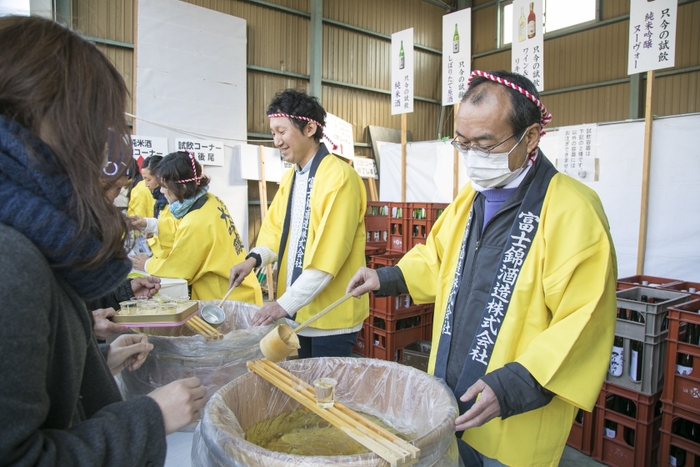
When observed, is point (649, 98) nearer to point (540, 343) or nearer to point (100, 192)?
point (540, 343)

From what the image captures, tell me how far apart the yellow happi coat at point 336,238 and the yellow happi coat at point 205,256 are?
63 centimetres

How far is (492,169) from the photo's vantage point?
1318mm

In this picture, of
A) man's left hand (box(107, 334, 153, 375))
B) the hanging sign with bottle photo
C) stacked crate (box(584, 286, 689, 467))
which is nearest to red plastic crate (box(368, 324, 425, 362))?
stacked crate (box(584, 286, 689, 467))

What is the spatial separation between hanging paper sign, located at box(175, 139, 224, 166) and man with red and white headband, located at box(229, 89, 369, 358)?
4.87 m

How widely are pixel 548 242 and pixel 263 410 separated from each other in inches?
35.4

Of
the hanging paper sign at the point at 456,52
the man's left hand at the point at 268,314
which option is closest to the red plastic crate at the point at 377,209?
the hanging paper sign at the point at 456,52

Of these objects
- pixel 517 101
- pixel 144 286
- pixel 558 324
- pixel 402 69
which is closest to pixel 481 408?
pixel 558 324

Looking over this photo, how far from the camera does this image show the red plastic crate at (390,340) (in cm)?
390

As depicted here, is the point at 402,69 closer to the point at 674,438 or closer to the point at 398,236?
the point at 398,236

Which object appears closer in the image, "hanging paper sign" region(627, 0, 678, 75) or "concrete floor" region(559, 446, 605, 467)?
"concrete floor" region(559, 446, 605, 467)

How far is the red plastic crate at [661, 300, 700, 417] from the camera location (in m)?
2.26

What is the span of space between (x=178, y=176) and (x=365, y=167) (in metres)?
6.47

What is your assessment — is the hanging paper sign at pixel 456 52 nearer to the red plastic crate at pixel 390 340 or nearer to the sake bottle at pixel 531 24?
the sake bottle at pixel 531 24

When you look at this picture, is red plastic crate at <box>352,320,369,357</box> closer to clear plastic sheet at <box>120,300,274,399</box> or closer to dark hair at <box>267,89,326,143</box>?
dark hair at <box>267,89,326,143</box>
